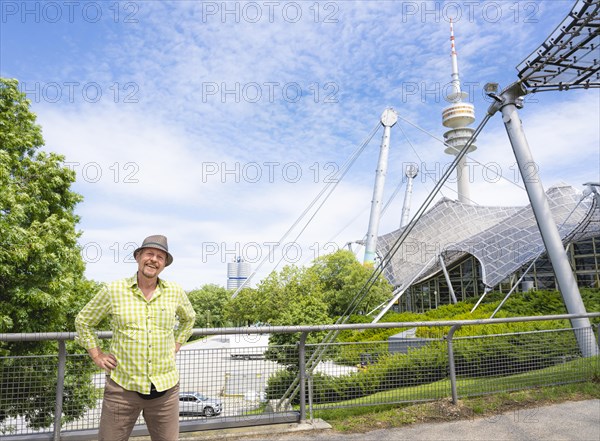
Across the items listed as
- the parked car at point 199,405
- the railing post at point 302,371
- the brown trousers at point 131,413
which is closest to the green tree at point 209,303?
the railing post at point 302,371

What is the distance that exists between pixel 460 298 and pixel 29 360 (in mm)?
56845

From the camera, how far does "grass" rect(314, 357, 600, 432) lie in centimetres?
554

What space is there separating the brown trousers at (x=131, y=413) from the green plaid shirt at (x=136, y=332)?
0.07 m

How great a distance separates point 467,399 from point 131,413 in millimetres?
4519

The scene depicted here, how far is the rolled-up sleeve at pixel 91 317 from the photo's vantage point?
3.27 m

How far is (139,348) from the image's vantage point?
3219mm

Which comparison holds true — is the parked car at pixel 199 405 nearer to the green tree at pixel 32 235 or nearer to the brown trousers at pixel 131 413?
the brown trousers at pixel 131 413

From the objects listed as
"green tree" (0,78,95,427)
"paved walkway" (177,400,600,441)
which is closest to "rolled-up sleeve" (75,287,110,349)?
"paved walkway" (177,400,600,441)

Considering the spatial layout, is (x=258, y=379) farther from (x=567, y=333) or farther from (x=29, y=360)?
(x=567, y=333)

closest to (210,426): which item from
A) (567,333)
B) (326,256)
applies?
(567,333)

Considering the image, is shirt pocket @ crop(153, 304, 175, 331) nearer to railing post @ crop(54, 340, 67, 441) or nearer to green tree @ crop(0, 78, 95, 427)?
railing post @ crop(54, 340, 67, 441)

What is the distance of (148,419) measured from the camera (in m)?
3.28

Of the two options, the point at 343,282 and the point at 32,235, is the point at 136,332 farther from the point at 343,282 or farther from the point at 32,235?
the point at 343,282

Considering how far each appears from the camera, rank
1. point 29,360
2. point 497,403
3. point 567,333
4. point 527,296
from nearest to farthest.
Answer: point 29,360
point 497,403
point 567,333
point 527,296
